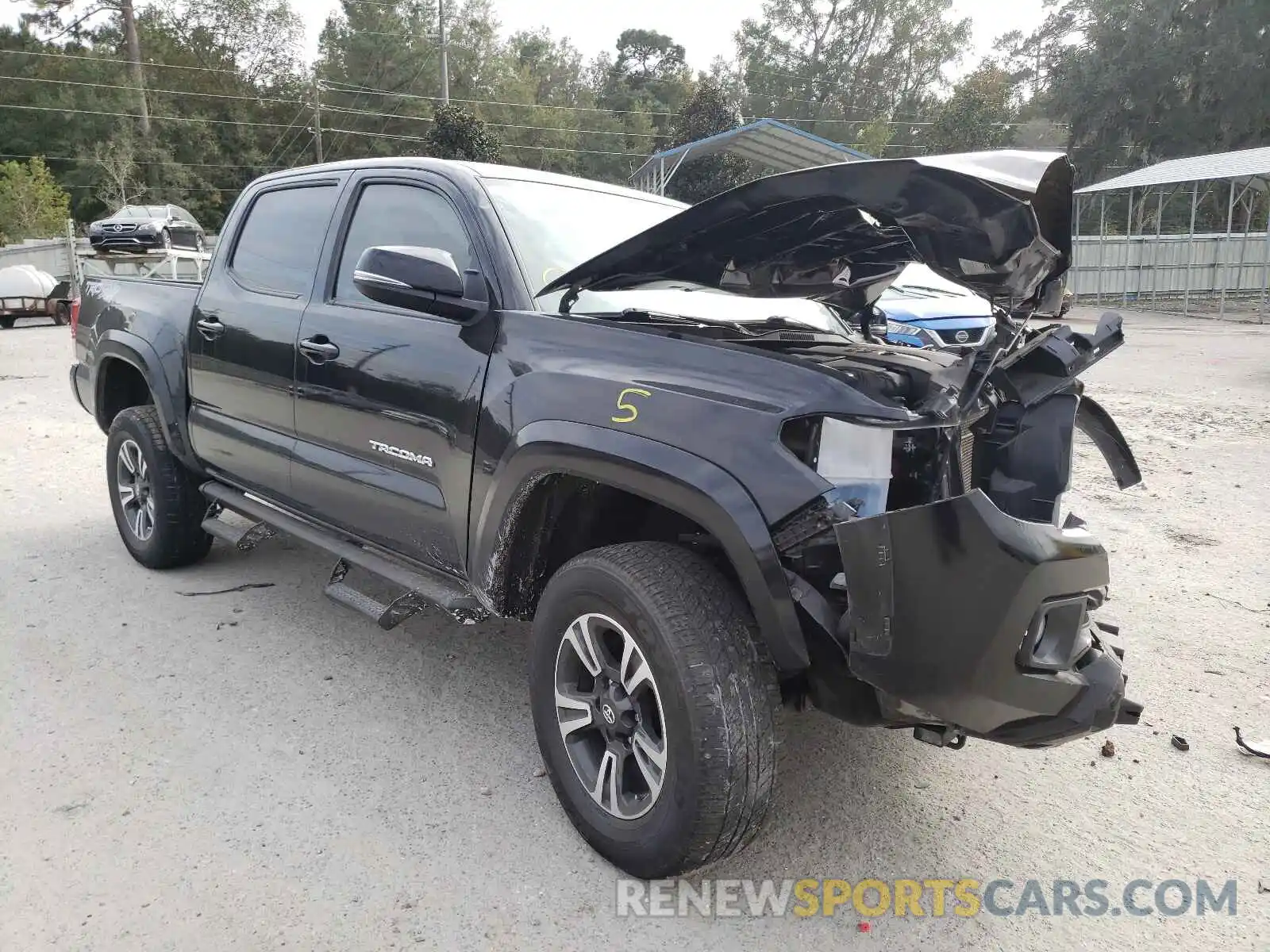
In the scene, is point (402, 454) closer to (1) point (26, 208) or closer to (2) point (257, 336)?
(2) point (257, 336)

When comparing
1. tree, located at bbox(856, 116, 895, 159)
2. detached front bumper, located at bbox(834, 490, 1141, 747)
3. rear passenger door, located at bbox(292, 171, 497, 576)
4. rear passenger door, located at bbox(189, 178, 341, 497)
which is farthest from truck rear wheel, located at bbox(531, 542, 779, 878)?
tree, located at bbox(856, 116, 895, 159)

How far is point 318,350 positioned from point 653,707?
75.7 inches

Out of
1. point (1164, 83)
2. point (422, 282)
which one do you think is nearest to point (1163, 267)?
point (1164, 83)

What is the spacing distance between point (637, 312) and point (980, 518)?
136cm

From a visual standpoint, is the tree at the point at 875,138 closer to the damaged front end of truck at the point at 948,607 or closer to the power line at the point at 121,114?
the power line at the point at 121,114

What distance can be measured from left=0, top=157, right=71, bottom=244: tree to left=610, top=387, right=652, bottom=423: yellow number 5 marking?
38.4 m

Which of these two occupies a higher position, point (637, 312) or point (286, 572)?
point (637, 312)

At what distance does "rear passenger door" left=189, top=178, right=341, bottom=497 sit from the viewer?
3.85m

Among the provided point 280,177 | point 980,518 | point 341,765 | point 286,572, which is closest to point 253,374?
point 280,177

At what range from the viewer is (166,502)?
4.75 meters

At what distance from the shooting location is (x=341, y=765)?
3145 millimetres

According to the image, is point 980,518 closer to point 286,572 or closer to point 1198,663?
point 1198,663

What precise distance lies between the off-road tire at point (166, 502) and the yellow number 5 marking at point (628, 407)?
10.3 feet

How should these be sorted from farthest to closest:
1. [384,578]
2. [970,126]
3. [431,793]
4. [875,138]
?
[875,138]
[970,126]
[384,578]
[431,793]
